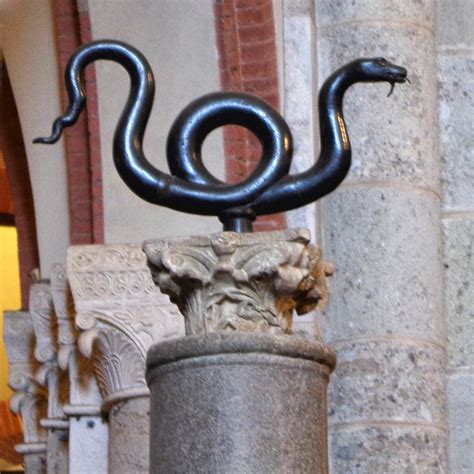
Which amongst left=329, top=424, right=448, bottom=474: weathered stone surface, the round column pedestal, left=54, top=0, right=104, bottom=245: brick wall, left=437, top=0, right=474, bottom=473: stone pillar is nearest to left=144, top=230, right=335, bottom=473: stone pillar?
the round column pedestal

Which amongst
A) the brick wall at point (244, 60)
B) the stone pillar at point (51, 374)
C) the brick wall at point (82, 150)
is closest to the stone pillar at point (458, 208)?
the brick wall at point (244, 60)

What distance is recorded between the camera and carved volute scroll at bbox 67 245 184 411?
4.08 m

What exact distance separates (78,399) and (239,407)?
6.32 ft

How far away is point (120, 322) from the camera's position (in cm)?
409

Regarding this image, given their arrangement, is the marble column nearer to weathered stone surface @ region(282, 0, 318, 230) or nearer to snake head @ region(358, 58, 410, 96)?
weathered stone surface @ region(282, 0, 318, 230)

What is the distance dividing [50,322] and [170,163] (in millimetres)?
2157

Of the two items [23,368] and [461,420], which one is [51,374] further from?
[461,420]

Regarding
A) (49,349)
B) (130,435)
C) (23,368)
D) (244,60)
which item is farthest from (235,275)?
(23,368)

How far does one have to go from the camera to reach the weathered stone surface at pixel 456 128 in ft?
13.8

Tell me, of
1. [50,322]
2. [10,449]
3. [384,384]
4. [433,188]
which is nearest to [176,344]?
[384,384]

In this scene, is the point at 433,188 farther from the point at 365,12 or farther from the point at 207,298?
the point at 207,298

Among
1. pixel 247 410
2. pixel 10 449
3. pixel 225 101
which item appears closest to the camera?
pixel 247 410

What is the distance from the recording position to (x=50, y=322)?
4.84 meters

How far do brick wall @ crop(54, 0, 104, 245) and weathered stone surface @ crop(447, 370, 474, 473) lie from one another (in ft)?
3.60
